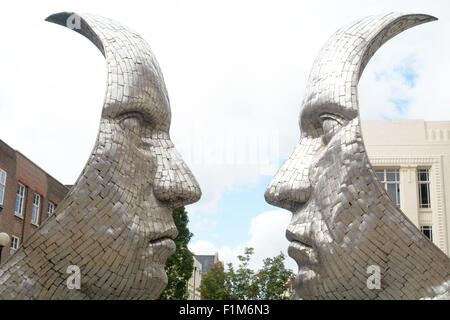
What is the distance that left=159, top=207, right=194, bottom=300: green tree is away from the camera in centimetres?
2088

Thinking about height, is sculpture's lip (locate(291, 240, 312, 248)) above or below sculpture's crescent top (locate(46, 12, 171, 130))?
below

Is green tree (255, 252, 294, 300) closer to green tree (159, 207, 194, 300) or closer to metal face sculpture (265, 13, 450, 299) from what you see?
green tree (159, 207, 194, 300)

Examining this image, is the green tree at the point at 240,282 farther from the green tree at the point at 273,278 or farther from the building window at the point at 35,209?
the building window at the point at 35,209

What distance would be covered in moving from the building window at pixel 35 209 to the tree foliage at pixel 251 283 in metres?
7.48

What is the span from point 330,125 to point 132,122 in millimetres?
2429

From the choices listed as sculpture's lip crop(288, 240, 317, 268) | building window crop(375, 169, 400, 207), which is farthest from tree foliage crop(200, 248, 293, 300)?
sculpture's lip crop(288, 240, 317, 268)

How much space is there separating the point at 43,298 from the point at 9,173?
1524cm

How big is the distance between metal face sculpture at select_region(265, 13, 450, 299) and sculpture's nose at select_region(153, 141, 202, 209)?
0.98 meters

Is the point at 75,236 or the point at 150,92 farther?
the point at 150,92

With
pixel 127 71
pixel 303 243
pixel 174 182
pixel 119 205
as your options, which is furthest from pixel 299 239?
pixel 127 71

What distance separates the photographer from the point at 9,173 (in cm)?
2020

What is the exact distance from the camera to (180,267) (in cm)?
2138
